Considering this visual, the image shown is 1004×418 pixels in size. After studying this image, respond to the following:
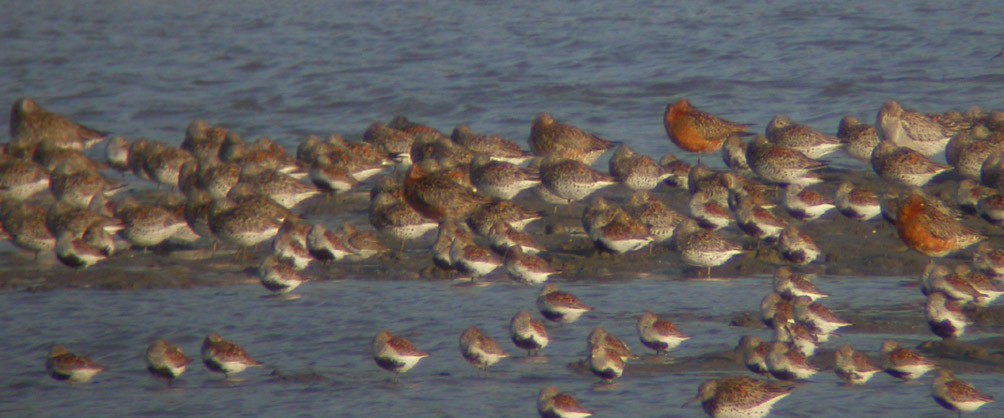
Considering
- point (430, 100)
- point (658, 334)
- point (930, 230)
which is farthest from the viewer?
point (430, 100)

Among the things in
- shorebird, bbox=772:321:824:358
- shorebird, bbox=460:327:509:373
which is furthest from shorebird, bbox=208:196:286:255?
shorebird, bbox=772:321:824:358

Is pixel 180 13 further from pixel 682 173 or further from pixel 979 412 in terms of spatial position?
pixel 979 412

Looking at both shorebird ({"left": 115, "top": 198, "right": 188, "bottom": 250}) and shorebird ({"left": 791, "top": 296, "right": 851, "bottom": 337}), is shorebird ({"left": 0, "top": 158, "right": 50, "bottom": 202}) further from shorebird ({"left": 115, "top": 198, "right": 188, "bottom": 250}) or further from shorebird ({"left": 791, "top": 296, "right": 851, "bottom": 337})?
shorebird ({"left": 791, "top": 296, "right": 851, "bottom": 337})

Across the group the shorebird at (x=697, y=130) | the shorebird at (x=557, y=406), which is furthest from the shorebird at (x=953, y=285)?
the shorebird at (x=697, y=130)

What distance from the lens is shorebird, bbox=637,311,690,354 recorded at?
12.3 metres

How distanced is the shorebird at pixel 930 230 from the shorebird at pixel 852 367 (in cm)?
400

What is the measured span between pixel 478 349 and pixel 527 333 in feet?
1.73

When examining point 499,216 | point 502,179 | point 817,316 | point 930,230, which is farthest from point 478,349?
point 502,179

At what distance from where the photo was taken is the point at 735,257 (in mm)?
15633

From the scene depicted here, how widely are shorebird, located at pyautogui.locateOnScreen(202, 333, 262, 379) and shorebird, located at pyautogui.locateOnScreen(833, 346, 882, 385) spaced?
183 inches

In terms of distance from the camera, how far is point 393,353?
Answer: 39.8ft

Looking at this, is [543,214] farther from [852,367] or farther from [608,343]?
[852,367]

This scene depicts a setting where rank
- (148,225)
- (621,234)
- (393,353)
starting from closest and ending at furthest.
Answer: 1. (393,353)
2. (621,234)
3. (148,225)

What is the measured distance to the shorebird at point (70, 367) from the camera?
A: 12.4 metres
